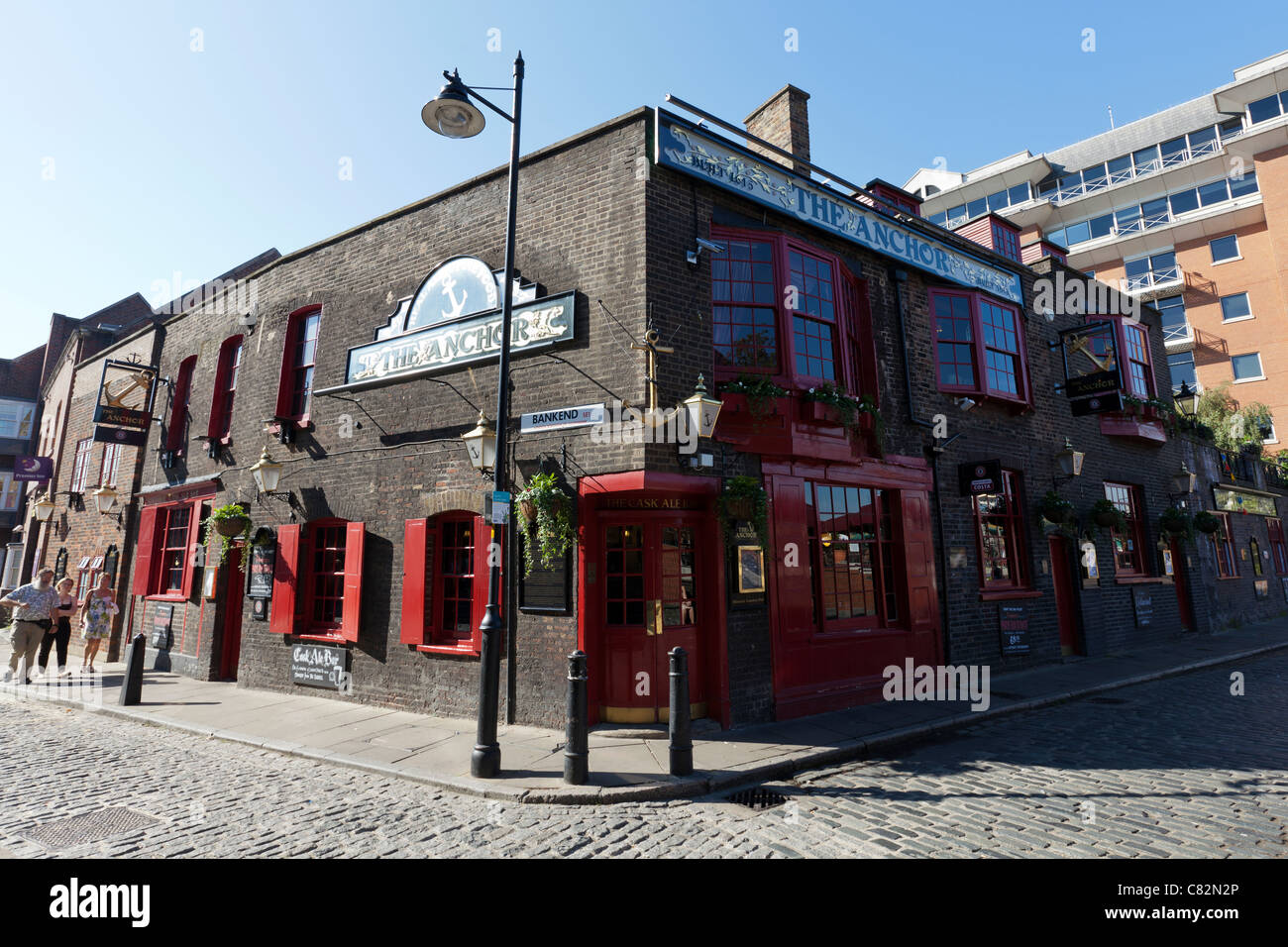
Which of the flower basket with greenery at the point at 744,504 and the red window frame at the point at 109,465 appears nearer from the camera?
the flower basket with greenery at the point at 744,504

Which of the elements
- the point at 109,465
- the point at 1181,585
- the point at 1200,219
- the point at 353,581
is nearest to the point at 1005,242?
the point at 1181,585

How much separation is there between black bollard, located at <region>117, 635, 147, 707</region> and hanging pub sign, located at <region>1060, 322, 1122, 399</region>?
18.3m

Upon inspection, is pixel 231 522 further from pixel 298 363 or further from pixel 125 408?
pixel 125 408

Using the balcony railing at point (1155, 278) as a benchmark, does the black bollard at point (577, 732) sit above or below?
below

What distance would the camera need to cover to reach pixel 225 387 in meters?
13.6

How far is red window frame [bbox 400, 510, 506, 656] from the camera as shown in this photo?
8.79 metres

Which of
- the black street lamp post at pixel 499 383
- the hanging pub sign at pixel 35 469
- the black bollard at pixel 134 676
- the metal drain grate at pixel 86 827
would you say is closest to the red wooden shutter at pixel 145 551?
the black bollard at pixel 134 676

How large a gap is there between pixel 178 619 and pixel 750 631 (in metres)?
12.4

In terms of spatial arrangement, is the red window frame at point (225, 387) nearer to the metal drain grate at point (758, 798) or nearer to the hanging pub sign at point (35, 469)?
the hanging pub sign at point (35, 469)

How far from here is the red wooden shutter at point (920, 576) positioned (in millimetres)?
9930

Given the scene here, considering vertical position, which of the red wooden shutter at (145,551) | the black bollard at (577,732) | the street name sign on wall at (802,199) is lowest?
the black bollard at (577,732)

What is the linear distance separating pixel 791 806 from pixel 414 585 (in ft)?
20.1

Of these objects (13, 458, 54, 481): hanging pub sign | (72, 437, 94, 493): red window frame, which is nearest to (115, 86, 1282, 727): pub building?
(72, 437, 94, 493): red window frame

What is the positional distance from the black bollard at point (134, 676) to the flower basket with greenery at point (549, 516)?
6.70 m
